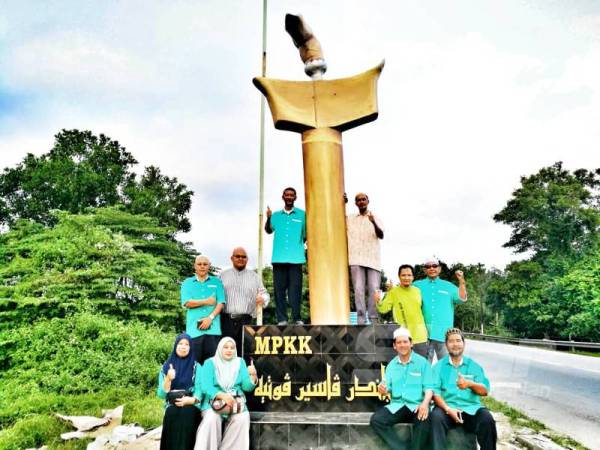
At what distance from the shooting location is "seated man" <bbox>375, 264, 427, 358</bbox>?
202 inches

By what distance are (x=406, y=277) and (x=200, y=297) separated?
2081mm

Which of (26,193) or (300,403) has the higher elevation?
(26,193)

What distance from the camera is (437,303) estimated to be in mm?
5309

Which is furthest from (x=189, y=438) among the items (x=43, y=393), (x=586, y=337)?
(x=586, y=337)

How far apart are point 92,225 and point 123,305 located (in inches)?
127

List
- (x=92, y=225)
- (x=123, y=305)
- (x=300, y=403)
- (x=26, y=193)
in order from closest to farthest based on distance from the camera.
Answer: (x=300, y=403) → (x=123, y=305) → (x=92, y=225) → (x=26, y=193)

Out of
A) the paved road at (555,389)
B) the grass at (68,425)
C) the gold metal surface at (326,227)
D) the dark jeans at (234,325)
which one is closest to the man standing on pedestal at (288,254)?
the gold metal surface at (326,227)

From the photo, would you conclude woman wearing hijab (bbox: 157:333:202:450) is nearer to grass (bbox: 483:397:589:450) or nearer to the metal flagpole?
the metal flagpole

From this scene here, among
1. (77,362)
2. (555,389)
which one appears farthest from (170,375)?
(77,362)

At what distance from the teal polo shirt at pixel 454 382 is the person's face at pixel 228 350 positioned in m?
1.61

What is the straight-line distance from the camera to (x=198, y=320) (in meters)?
4.92

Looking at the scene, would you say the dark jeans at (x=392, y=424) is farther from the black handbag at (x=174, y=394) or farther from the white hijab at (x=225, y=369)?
the black handbag at (x=174, y=394)

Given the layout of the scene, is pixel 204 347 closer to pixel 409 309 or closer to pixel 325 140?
pixel 409 309

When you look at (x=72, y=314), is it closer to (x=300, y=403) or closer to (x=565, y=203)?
(x=300, y=403)
